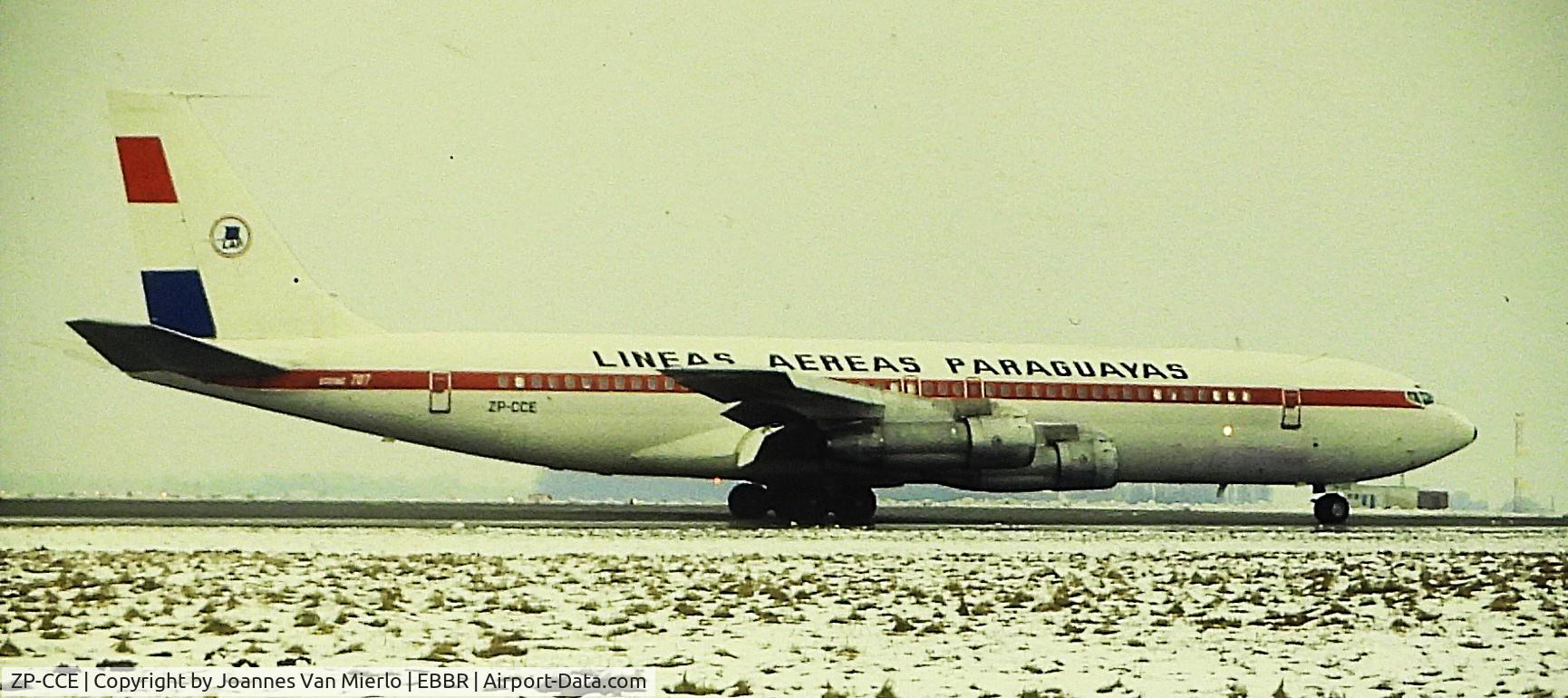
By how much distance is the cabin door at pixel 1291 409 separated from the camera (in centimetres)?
2698

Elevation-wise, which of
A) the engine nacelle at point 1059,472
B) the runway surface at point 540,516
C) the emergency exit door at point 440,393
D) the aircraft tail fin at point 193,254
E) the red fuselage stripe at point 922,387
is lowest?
the runway surface at point 540,516

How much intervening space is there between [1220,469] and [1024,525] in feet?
15.1

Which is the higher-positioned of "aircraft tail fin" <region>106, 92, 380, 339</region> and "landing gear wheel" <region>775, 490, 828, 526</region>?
"aircraft tail fin" <region>106, 92, 380, 339</region>

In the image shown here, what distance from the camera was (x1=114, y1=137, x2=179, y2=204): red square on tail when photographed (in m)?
24.0

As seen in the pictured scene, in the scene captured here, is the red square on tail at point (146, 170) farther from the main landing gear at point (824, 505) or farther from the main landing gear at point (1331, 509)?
the main landing gear at point (1331, 509)

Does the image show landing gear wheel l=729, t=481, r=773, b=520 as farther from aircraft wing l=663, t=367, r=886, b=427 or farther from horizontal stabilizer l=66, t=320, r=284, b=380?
horizontal stabilizer l=66, t=320, r=284, b=380

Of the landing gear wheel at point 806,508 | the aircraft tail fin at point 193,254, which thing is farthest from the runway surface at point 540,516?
the aircraft tail fin at point 193,254

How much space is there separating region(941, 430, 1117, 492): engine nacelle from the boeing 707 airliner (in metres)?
0.03

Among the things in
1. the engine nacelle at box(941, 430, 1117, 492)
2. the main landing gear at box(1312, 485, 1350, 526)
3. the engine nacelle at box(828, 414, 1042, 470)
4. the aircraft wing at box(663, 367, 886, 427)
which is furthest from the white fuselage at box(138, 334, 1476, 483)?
the engine nacelle at box(828, 414, 1042, 470)

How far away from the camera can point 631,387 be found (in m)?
23.8

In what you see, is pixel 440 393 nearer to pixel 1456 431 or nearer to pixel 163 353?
pixel 163 353

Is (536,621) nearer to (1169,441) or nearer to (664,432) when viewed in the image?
(664,432)

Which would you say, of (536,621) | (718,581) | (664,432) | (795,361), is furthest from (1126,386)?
(536,621)

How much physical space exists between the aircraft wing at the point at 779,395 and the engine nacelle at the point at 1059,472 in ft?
5.60
